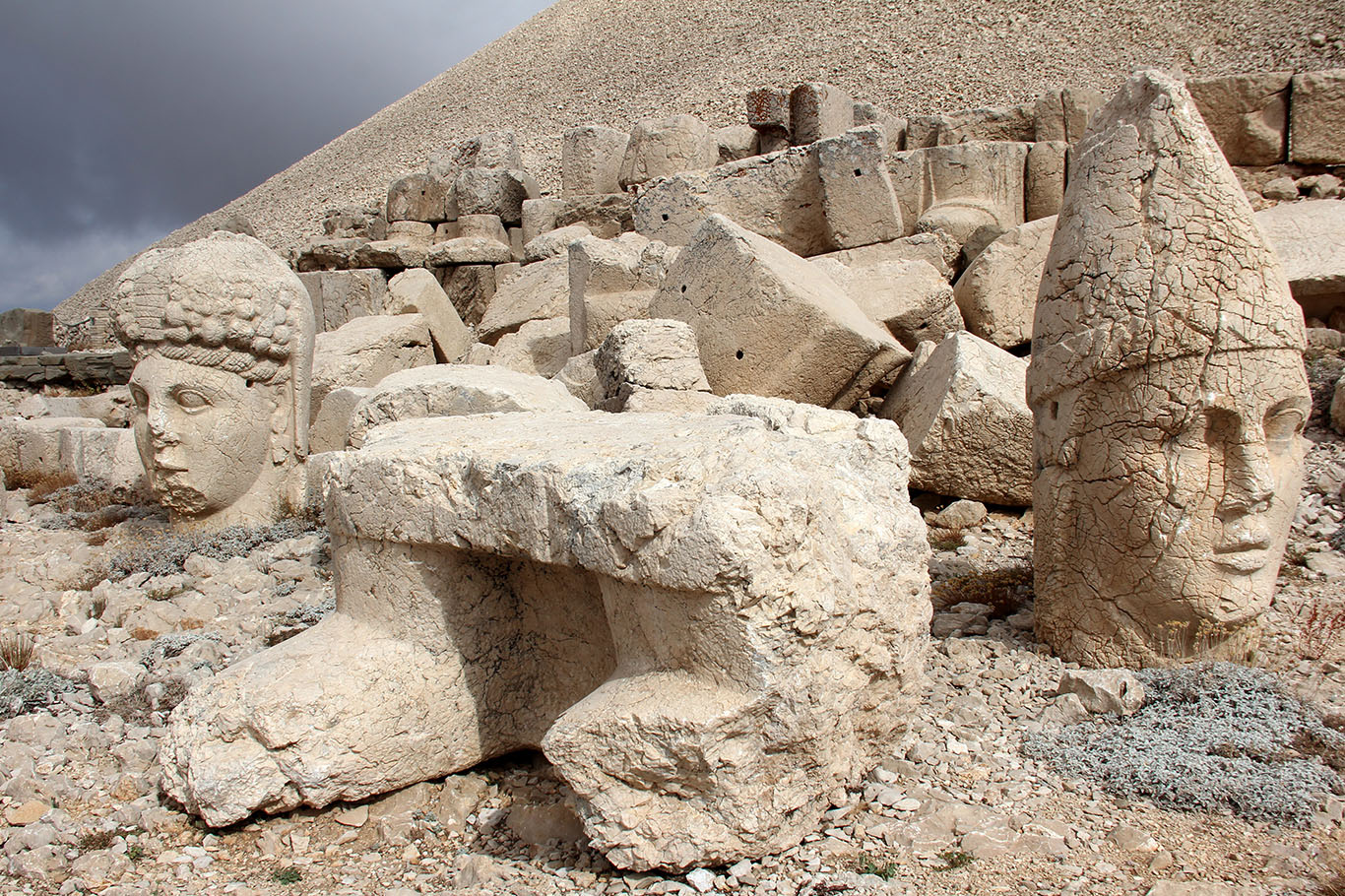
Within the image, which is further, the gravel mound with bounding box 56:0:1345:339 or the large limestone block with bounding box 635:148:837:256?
the gravel mound with bounding box 56:0:1345:339

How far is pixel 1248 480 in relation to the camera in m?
2.55

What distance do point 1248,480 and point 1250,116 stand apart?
689cm

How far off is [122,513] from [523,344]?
2.81m

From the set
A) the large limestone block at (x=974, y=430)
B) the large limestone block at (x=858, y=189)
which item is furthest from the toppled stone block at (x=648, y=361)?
the large limestone block at (x=858, y=189)

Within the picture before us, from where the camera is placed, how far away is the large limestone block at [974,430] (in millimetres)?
4141

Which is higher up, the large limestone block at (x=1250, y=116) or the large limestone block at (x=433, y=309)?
the large limestone block at (x=1250, y=116)

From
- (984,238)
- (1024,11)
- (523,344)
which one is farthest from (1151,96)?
(1024,11)

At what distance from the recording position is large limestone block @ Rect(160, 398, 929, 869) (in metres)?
1.77

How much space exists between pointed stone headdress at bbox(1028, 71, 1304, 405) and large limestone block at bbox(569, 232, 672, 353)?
10.9ft

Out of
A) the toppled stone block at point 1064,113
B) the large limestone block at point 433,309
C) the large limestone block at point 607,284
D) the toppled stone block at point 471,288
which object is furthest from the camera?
the toppled stone block at point 471,288

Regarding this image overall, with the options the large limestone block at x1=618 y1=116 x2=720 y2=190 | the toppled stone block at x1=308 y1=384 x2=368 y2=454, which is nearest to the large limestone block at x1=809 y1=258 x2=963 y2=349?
the toppled stone block at x1=308 y1=384 x2=368 y2=454

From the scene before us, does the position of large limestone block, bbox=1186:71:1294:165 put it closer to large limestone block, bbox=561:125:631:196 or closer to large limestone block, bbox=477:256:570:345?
large limestone block, bbox=477:256:570:345

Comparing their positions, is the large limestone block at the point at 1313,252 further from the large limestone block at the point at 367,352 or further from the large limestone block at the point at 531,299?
the large limestone block at the point at 367,352

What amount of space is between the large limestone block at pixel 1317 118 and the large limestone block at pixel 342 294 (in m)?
8.27
